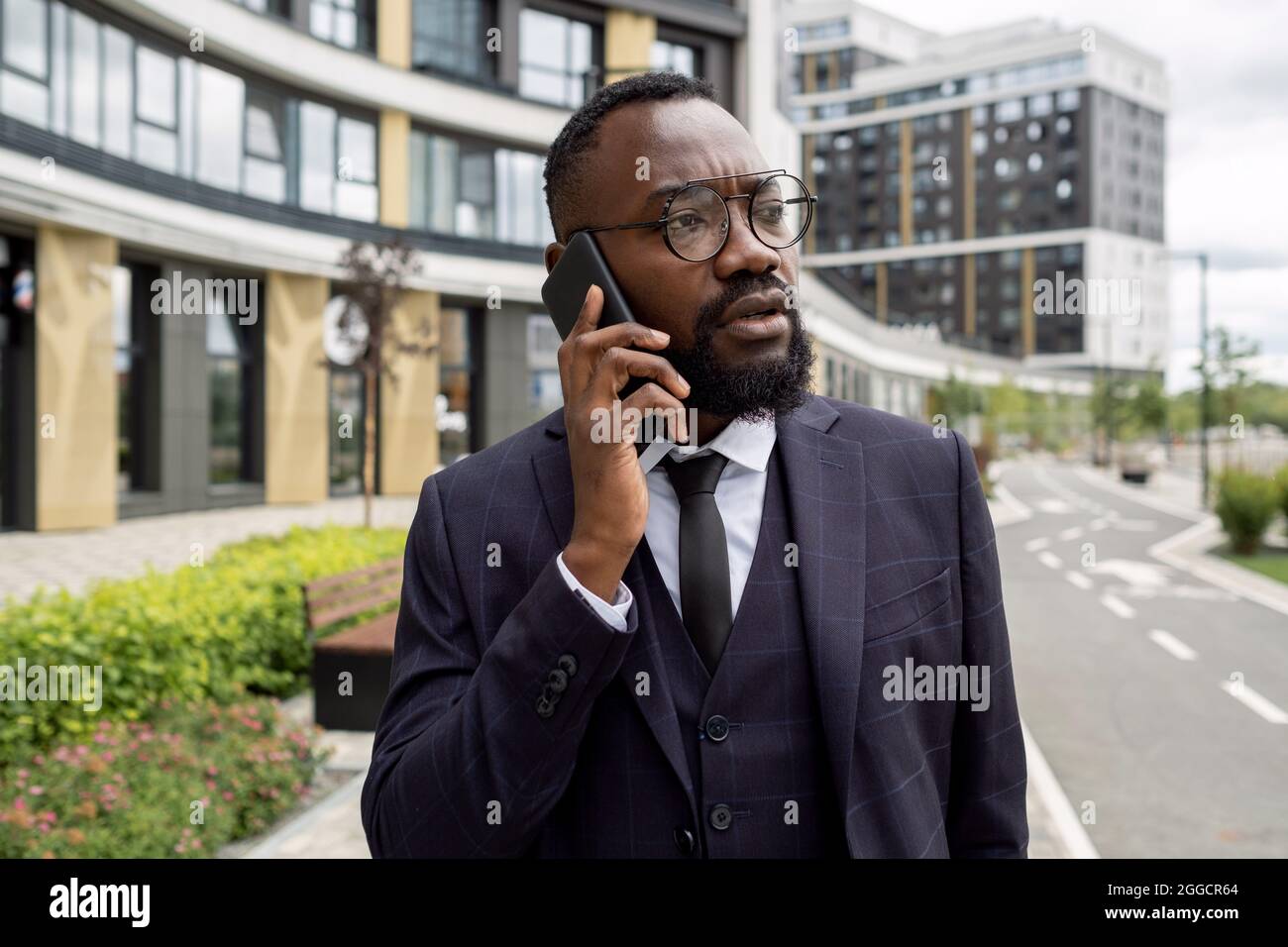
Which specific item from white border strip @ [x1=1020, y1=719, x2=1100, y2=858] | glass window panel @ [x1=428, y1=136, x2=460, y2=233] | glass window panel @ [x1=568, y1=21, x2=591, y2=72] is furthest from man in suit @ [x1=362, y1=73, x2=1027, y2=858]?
glass window panel @ [x1=568, y1=21, x2=591, y2=72]

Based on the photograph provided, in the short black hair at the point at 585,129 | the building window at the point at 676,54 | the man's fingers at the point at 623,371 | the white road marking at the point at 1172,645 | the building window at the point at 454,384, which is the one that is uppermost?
the building window at the point at 676,54

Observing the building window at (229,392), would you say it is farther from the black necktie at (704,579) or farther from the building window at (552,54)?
the black necktie at (704,579)

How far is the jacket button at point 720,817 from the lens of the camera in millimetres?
1398

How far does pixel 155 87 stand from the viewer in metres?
21.0

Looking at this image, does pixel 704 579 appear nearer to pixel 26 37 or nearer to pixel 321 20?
pixel 26 37

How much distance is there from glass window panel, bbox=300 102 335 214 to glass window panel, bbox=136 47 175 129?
145 inches

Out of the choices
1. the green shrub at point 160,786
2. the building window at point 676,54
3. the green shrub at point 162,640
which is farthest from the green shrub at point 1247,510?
the green shrub at point 160,786

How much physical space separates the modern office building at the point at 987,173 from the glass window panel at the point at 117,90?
247 feet

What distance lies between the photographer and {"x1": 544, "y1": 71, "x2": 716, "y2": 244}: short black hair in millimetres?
1513

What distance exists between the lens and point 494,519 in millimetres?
1564

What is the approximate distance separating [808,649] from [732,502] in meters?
0.27

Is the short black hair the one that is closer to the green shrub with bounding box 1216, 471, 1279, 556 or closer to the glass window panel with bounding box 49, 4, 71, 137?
the glass window panel with bounding box 49, 4, 71, 137

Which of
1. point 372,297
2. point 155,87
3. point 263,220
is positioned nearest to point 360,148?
point 263,220
